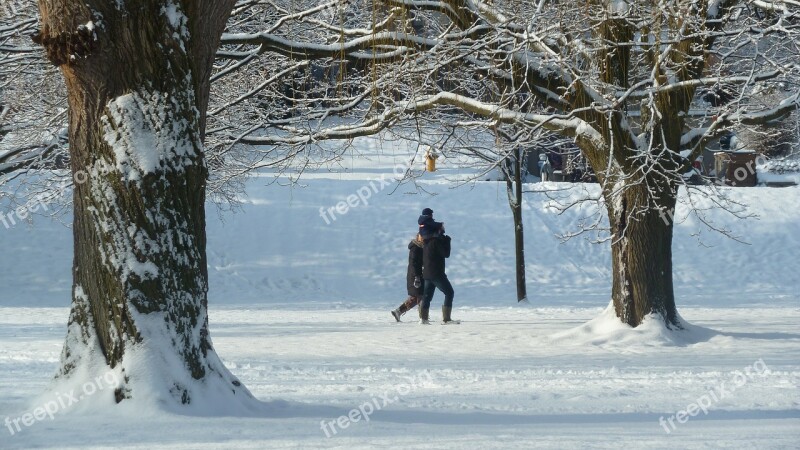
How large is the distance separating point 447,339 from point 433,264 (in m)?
2.36

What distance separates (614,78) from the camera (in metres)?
11.0

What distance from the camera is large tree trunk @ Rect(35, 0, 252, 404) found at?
18.9 feet

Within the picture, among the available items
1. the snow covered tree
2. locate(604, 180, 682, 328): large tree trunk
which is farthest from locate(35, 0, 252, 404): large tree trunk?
locate(604, 180, 682, 328): large tree trunk

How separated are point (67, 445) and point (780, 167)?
98.0ft

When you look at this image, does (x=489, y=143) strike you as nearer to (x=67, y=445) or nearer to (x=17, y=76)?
(x=17, y=76)

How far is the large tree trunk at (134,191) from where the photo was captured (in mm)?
5754

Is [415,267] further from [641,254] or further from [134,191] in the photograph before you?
[134,191]

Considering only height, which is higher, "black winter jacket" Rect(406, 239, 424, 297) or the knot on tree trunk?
the knot on tree trunk

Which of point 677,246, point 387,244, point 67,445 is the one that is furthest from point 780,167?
point 67,445

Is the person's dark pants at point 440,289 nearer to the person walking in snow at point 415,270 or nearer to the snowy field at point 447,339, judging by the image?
the person walking in snow at point 415,270

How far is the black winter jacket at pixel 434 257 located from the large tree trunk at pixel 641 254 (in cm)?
331

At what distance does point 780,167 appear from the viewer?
31500 millimetres

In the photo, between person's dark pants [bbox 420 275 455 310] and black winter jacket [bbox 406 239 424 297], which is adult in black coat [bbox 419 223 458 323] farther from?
black winter jacket [bbox 406 239 424 297]

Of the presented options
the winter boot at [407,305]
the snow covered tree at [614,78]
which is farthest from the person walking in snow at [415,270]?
the snow covered tree at [614,78]
